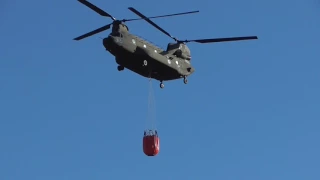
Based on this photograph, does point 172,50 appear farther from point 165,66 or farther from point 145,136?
point 145,136

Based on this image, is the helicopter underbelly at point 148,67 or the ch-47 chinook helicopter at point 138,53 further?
the helicopter underbelly at point 148,67

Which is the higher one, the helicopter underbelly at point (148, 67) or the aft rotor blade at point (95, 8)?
the aft rotor blade at point (95, 8)

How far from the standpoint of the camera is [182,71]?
250 feet

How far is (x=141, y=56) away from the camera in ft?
235

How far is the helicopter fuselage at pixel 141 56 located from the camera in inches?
2776

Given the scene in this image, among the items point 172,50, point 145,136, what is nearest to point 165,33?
point 172,50

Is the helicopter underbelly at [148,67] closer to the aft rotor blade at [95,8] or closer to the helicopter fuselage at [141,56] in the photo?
the helicopter fuselage at [141,56]

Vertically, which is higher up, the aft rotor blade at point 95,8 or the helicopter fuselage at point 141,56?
the aft rotor blade at point 95,8

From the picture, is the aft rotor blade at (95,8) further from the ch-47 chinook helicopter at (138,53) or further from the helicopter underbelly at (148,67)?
the helicopter underbelly at (148,67)

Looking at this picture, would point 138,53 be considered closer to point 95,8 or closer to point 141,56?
point 141,56

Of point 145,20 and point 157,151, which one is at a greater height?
point 145,20

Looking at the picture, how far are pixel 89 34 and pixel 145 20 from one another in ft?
14.3

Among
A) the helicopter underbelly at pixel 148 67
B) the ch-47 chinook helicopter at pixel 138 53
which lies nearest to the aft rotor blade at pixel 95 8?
the ch-47 chinook helicopter at pixel 138 53

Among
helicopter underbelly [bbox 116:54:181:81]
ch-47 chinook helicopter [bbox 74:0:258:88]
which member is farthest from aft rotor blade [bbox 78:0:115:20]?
helicopter underbelly [bbox 116:54:181:81]
